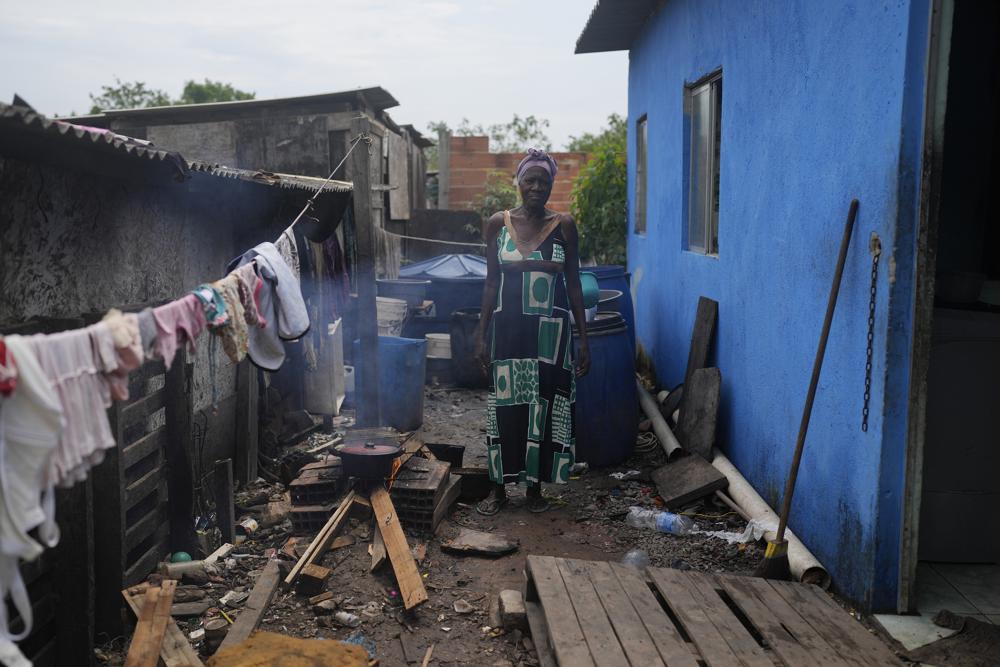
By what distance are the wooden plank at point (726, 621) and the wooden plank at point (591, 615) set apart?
441mm

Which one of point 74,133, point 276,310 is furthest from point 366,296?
point 74,133

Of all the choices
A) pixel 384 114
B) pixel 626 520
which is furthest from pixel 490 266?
pixel 384 114

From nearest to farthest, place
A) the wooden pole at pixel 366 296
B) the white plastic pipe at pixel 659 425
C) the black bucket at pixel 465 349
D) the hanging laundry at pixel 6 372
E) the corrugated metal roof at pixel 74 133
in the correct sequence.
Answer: the hanging laundry at pixel 6 372 → the corrugated metal roof at pixel 74 133 → the wooden pole at pixel 366 296 → the white plastic pipe at pixel 659 425 → the black bucket at pixel 465 349

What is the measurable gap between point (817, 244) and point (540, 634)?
2.37 metres

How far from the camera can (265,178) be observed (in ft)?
17.7

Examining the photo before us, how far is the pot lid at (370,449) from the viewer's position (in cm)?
489

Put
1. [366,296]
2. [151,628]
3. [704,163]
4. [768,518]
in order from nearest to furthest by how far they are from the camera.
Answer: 1. [151,628]
2. [768,518]
3. [366,296]
4. [704,163]

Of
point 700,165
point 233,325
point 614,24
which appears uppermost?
point 614,24

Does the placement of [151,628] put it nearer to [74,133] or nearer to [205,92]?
[74,133]

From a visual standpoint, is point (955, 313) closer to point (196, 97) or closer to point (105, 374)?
point (105, 374)

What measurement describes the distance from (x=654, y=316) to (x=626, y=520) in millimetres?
4110

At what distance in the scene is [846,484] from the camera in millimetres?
3803

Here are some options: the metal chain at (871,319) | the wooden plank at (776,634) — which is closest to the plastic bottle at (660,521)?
the wooden plank at (776,634)

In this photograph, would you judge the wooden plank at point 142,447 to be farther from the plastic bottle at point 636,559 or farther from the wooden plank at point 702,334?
the wooden plank at point 702,334
